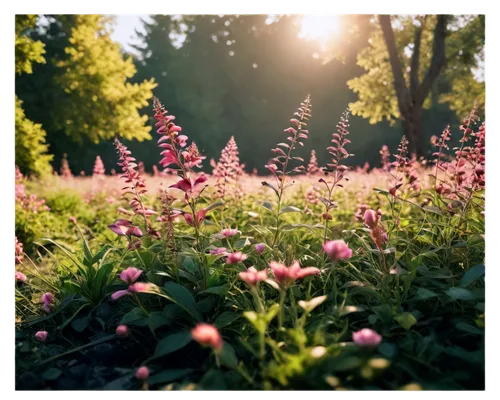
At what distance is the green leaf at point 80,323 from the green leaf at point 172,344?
56 cm

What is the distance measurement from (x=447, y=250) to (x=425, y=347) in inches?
42.4

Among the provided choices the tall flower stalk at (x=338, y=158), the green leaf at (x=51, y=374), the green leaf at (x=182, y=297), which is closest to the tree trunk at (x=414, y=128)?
the tall flower stalk at (x=338, y=158)

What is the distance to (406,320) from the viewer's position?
6.18ft

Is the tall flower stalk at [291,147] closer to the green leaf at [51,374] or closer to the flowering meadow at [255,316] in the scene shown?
the flowering meadow at [255,316]

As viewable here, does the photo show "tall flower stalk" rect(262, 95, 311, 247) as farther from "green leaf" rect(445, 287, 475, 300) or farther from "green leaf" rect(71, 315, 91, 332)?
"green leaf" rect(71, 315, 91, 332)

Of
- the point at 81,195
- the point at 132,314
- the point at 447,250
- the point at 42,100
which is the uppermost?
the point at 42,100

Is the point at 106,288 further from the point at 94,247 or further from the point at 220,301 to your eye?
the point at 94,247

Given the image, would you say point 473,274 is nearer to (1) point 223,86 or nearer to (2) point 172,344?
(2) point 172,344

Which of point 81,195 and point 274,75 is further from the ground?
point 274,75

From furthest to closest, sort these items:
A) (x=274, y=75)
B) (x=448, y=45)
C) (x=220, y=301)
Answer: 1. (x=274, y=75)
2. (x=448, y=45)
3. (x=220, y=301)

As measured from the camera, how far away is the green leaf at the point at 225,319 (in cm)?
203

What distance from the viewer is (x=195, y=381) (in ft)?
5.68

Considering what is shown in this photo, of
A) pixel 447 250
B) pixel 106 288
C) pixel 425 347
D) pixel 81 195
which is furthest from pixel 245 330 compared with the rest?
pixel 81 195

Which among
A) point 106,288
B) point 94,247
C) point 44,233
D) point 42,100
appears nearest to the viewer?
point 106,288
